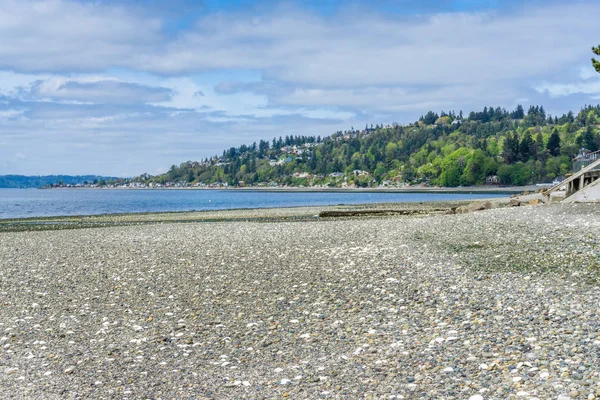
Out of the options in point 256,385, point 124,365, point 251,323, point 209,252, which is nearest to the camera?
point 256,385

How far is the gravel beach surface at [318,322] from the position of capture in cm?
880

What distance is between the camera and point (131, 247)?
81.5 ft

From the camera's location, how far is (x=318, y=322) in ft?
39.5

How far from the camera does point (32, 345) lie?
37.1 ft

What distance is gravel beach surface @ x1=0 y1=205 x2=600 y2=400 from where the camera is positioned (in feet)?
28.9

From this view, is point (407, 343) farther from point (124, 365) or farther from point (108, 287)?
point (108, 287)

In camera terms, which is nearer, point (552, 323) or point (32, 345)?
point (552, 323)

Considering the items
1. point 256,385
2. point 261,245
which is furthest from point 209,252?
point 256,385

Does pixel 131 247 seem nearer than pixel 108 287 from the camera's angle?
No

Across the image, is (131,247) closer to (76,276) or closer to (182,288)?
(76,276)

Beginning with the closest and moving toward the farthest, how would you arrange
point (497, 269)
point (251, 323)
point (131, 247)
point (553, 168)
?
1. point (251, 323)
2. point (497, 269)
3. point (131, 247)
4. point (553, 168)

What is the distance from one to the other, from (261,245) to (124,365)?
13186mm

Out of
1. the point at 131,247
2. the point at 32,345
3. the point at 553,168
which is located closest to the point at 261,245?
the point at 131,247

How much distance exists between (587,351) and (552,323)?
1532 millimetres
